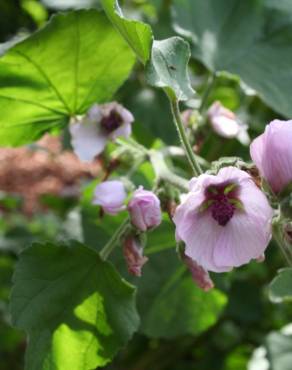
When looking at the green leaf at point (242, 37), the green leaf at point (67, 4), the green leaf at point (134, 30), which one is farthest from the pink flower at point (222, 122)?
the green leaf at point (67, 4)

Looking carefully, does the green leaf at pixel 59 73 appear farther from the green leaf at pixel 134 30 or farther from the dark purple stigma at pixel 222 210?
the dark purple stigma at pixel 222 210

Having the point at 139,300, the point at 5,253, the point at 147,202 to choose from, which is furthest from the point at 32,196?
the point at 147,202

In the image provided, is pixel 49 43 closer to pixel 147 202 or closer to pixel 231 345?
pixel 147 202

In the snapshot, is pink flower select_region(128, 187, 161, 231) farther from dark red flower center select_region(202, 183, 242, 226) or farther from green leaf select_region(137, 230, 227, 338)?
green leaf select_region(137, 230, 227, 338)

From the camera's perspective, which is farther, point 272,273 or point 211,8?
point 272,273

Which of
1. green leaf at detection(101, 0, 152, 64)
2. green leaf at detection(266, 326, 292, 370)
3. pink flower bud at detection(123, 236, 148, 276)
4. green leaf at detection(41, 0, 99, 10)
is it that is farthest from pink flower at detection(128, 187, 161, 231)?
green leaf at detection(41, 0, 99, 10)

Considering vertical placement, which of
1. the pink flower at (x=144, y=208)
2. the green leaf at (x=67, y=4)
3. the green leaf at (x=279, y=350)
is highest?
the pink flower at (x=144, y=208)
